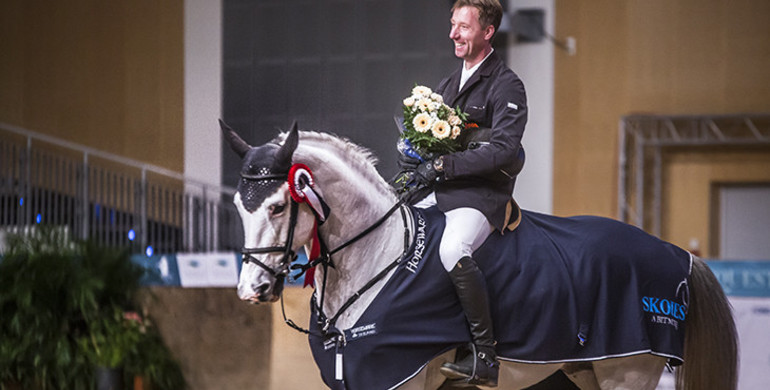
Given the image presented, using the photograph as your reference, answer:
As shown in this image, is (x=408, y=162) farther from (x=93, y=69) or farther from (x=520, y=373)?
(x=93, y=69)

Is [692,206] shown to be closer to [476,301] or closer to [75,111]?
[75,111]

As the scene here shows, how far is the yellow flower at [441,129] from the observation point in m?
2.58

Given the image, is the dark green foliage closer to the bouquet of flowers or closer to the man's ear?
the bouquet of flowers

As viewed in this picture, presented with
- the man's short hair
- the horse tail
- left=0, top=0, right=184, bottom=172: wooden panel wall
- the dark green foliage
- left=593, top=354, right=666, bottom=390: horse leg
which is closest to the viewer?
the man's short hair

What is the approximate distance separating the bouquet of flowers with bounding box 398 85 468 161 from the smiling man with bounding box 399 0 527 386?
45 millimetres

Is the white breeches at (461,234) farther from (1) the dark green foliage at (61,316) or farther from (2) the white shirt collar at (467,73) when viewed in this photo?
(1) the dark green foliage at (61,316)

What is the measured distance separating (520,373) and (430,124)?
82 cm

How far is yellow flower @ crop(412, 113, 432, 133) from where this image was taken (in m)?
2.59

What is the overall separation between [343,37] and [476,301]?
6.30 metres

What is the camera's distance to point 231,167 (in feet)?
26.1

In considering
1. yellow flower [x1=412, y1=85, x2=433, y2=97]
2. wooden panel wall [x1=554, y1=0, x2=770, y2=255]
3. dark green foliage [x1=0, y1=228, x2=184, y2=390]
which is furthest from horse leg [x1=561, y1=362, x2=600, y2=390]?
wooden panel wall [x1=554, y1=0, x2=770, y2=255]

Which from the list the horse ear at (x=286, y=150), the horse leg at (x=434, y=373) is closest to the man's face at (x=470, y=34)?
the horse ear at (x=286, y=150)

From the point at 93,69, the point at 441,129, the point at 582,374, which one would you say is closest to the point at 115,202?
the point at 93,69

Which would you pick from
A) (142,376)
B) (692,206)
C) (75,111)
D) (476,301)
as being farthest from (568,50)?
(476,301)
